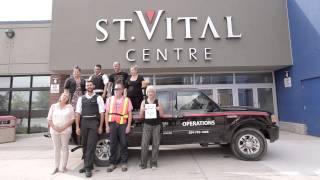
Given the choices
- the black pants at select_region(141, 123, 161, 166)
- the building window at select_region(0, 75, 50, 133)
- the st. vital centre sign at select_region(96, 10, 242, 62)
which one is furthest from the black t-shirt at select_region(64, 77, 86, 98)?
the building window at select_region(0, 75, 50, 133)

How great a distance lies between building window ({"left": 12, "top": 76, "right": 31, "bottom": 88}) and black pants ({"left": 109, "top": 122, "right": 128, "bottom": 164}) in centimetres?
1011

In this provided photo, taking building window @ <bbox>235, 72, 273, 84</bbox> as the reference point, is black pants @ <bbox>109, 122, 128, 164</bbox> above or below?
below

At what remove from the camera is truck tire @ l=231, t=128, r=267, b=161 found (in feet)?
21.5

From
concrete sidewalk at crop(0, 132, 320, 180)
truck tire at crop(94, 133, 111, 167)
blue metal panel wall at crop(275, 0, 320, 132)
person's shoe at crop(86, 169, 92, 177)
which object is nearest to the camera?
concrete sidewalk at crop(0, 132, 320, 180)

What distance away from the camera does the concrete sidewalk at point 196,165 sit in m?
5.49

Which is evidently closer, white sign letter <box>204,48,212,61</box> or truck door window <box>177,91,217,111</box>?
truck door window <box>177,91,217,111</box>

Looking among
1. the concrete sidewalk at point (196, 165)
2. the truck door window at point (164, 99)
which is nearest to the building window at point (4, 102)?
the concrete sidewalk at point (196, 165)

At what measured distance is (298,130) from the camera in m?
11.6

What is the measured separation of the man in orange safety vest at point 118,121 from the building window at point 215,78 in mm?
8042

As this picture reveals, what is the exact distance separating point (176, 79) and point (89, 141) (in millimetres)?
8328

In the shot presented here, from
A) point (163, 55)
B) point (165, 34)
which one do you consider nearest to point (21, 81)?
point (163, 55)

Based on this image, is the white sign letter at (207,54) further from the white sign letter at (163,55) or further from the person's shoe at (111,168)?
the person's shoe at (111,168)

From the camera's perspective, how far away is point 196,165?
247 inches

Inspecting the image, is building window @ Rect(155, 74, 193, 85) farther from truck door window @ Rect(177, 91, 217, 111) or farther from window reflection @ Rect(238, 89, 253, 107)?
truck door window @ Rect(177, 91, 217, 111)
